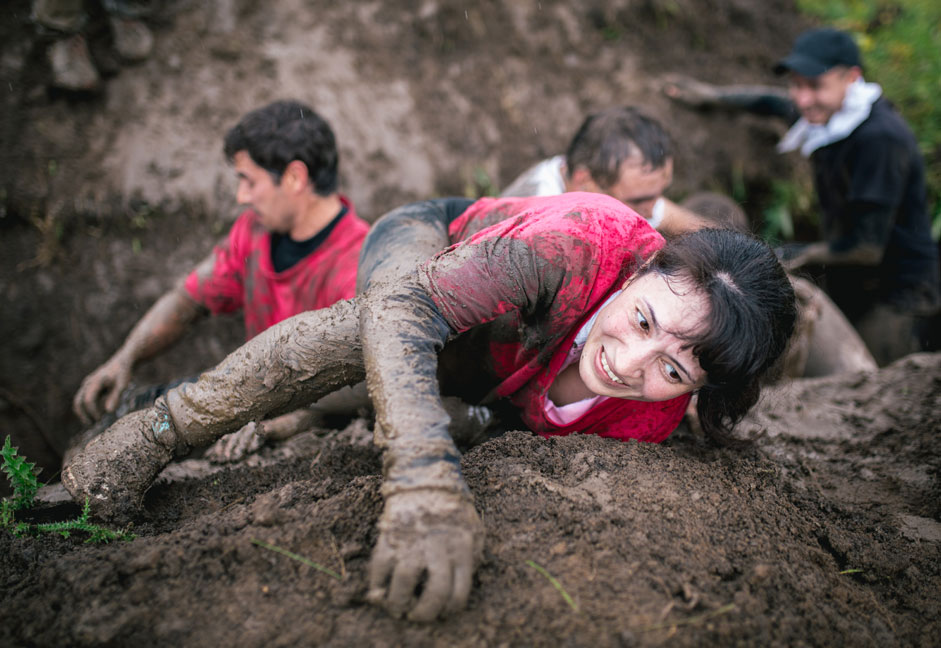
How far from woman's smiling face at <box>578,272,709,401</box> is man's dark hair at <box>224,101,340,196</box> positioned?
64.2 inches

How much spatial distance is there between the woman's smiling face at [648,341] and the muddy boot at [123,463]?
1141mm

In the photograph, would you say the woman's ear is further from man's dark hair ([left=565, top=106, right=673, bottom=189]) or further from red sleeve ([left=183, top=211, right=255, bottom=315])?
red sleeve ([left=183, top=211, right=255, bottom=315])

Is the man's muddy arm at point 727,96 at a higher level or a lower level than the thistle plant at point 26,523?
higher

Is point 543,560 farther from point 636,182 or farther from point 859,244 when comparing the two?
point 859,244

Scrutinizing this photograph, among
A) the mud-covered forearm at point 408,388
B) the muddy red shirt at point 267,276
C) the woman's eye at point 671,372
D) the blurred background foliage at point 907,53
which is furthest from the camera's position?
the blurred background foliage at point 907,53

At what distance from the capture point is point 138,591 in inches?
48.3

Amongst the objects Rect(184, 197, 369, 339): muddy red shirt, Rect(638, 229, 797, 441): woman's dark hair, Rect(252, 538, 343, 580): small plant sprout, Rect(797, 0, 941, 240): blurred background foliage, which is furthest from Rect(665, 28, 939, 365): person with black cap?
Rect(252, 538, 343, 580): small plant sprout

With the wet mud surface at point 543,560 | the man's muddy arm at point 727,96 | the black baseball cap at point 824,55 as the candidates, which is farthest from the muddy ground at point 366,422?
the black baseball cap at point 824,55

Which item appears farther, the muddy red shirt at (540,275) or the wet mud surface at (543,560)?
the muddy red shirt at (540,275)

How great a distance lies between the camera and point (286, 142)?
2.63 metres

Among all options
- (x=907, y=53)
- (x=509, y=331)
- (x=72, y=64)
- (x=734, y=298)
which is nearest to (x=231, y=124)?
(x=72, y=64)

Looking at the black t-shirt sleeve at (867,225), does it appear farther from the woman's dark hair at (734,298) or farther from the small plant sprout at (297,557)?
the small plant sprout at (297,557)

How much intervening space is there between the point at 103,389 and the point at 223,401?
57.5 inches

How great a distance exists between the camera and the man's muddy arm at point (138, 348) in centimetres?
266
